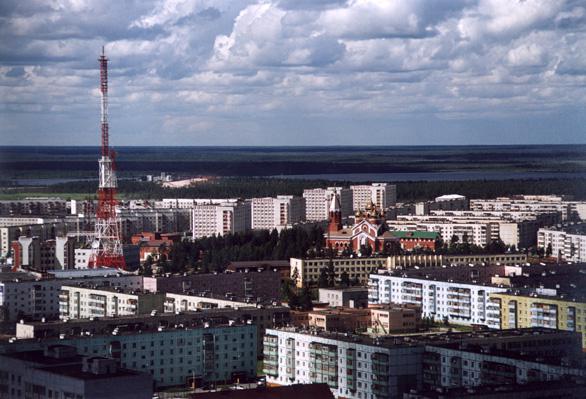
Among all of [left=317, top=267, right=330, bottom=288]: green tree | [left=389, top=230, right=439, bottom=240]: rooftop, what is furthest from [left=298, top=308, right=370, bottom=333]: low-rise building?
[left=389, top=230, right=439, bottom=240]: rooftop

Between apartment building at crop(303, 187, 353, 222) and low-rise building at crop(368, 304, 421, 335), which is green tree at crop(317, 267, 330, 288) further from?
apartment building at crop(303, 187, 353, 222)

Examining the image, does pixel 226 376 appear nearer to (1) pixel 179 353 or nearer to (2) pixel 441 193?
(1) pixel 179 353

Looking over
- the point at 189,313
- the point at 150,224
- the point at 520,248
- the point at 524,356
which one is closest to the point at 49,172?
the point at 150,224

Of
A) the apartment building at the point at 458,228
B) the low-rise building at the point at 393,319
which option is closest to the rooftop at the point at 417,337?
the low-rise building at the point at 393,319

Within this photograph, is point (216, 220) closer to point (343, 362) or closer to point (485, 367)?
point (343, 362)

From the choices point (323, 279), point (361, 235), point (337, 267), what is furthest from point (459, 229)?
point (323, 279)

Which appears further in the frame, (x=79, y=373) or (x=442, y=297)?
(x=442, y=297)
